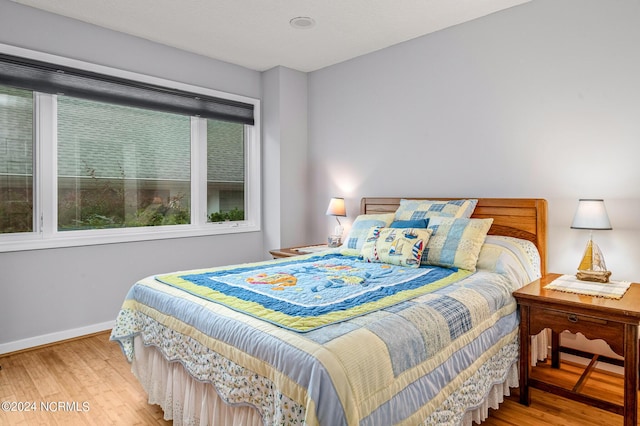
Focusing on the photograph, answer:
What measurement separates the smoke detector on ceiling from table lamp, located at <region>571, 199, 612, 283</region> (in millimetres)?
2409

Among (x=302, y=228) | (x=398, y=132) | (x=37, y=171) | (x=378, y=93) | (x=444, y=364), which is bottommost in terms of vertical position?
(x=444, y=364)

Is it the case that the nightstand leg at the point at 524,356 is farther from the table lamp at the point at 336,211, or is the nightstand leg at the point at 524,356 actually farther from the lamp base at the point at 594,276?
the table lamp at the point at 336,211

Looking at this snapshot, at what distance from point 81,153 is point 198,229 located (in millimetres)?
1283

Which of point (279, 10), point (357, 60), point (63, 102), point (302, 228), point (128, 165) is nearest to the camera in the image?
point (279, 10)

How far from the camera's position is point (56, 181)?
10.5 ft

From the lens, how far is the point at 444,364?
1.67 meters

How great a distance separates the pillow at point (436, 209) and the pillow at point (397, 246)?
0.30m

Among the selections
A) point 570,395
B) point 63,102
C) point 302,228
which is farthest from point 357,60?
point 570,395

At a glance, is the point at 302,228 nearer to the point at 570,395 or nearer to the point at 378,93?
the point at 378,93

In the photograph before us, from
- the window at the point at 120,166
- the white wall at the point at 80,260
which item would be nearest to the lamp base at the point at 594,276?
the white wall at the point at 80,260

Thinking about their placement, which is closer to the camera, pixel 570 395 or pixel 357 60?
pixel 570 395

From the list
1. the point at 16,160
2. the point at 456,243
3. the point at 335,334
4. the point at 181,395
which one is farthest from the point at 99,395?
the point at 456,243

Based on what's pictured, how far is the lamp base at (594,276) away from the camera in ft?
7.66

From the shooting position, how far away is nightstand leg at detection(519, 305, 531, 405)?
2.22 m
